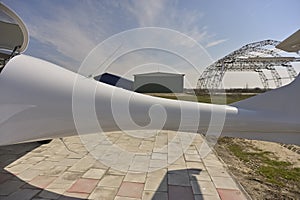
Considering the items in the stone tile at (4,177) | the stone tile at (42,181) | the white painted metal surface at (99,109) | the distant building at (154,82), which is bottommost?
the stone tile at (42,181)

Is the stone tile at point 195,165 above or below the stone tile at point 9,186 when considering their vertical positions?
above

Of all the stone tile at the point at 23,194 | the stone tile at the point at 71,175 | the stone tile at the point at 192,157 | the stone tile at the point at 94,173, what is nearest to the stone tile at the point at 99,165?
the stone tile at the point at 94,173

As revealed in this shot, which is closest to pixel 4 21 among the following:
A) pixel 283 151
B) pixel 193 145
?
pixel 193 145

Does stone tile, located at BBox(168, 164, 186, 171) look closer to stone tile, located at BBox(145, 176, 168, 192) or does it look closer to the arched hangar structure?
stone tile, located at BBox(145, 176, 168, 192)

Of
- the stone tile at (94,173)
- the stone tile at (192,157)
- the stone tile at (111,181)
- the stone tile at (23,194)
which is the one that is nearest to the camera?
the stone tile at (23,194)

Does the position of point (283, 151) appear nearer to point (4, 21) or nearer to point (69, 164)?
point (69, 164)

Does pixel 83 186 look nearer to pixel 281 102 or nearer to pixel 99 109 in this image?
pixel 99 109

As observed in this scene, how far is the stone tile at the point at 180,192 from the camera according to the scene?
266cm

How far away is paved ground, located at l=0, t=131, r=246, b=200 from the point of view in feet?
8.86

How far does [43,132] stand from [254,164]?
164 inches

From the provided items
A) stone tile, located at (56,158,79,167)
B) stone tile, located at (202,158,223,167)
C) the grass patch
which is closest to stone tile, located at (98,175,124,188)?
stone tile, located at (56,158,79,167)

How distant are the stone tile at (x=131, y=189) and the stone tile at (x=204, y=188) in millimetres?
826

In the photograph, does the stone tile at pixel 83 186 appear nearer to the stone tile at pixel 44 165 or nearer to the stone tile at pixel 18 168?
Answer: the stone tile at pixel 44 165

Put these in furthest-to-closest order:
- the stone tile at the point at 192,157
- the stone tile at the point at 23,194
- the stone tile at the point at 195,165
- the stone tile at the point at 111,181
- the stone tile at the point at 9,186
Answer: the stone tile at the point at 192,157 → the stone tile at the point at 195,165 → the stone tile at the point at 111,181 → the stone tile at the point at 9,186 → the stone tile at the point at 23,194
